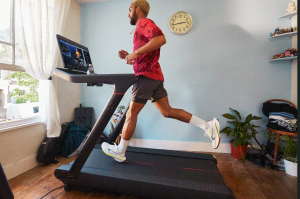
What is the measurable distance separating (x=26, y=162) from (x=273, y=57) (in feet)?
10.9

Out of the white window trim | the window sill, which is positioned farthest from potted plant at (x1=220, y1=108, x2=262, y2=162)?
the white window trim

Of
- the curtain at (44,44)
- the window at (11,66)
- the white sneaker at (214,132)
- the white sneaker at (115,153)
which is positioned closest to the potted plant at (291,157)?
the white sneaker at (214,132)

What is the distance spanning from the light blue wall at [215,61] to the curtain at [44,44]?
90cm

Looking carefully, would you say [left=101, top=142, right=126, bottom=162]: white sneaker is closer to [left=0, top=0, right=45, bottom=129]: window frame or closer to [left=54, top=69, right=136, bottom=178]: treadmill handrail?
[left=54, top=69, right=136, bottom=178]: treadmill handrail

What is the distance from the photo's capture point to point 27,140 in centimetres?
179

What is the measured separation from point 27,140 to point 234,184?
2.22 meters

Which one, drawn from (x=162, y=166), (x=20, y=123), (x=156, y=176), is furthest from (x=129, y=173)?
(x=20, y=123)

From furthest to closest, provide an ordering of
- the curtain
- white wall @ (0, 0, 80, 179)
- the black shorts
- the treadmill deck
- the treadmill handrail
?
1. the curtain
2. white wall @ (0, 0, 80, 179)
3. the black shorts
4. the treadmill handrail
5. the treadmill deck

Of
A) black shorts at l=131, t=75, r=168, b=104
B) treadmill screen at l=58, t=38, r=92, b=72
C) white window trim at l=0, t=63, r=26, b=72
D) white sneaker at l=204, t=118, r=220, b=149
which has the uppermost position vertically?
treadmill screen at l=58, t=38, r=92, b=72

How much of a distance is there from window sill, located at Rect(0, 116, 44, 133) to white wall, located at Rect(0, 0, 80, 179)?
0.13 feet

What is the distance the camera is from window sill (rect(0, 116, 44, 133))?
1.59 m

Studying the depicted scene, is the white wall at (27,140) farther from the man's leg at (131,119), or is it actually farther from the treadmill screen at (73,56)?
the man's leg at (131,119)

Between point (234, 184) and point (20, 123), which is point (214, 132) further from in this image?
point (20, 123)

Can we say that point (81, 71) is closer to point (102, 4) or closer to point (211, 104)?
point (102, 4)
